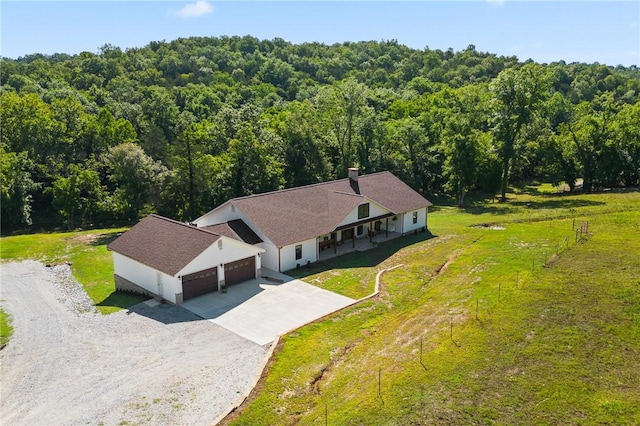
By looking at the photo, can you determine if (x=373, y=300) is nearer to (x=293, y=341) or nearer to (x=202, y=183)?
(x=293, y=341)

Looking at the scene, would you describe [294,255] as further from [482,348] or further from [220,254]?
[482,348]

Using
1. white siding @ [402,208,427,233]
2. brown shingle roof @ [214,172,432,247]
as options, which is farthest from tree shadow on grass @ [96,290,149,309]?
white siding @ [402,208,427,233]

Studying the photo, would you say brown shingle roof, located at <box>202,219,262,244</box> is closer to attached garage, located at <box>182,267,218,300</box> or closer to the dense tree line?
attached garage, located at <box>182,267,218,300</box>

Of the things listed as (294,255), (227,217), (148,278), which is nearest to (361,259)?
(294,255)

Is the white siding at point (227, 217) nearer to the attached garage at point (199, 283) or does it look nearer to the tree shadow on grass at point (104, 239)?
the attached garage at point (199, 283)

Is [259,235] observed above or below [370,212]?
below

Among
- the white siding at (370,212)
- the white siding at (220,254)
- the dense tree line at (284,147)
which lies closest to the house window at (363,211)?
the white siding at (370,212)
